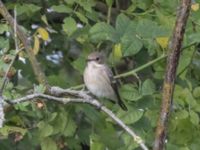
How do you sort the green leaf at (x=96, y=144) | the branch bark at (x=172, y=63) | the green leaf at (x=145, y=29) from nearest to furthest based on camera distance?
1. the branch bark at (x=172, y=63)
2. the green leaf at (x=96, y=144)
3. the green leaf at (x=145, y=29)

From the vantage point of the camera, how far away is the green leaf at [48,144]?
15.5 ft

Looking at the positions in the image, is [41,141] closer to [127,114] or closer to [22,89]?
[22,89]

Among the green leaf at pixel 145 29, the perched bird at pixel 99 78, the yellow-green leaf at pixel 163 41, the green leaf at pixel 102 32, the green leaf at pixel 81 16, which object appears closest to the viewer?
the green leaf at pixel 145 29

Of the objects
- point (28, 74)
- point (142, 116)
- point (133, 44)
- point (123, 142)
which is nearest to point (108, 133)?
point (123, 142)

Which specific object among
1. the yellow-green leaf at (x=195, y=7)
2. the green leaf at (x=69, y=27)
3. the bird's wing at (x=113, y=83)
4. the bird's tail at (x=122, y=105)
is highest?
the yellow-green leaf at (x=195, y=7)

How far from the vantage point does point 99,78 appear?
5324 millimetres

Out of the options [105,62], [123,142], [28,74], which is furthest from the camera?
[28,74]

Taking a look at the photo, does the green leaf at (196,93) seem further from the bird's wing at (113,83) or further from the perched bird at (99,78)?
the perched bird at (99,78)

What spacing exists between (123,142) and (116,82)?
0.63 meters

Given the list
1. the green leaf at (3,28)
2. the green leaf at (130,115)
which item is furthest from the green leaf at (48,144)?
the green leaf at (3,28)

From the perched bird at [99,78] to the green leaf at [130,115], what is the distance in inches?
29.1

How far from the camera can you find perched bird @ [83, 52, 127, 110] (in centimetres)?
503

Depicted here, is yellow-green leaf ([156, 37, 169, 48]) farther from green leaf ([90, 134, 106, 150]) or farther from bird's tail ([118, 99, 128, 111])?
green leaf ([90, 134, 106, 150])

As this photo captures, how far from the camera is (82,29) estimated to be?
481 centimetres
